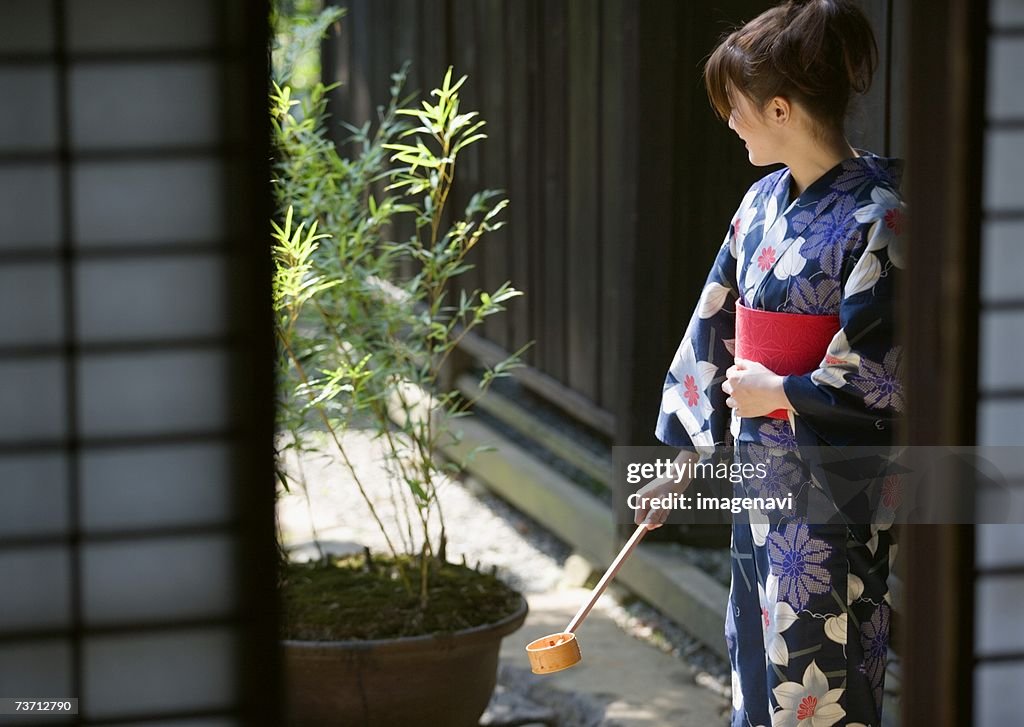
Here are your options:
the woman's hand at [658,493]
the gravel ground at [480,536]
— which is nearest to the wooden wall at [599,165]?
the gravel ground at [480,536]

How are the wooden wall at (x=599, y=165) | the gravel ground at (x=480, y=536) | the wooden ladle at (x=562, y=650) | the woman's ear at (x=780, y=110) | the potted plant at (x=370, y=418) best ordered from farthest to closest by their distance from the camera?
the gravel ground at (x=480, y=536), the wooden wall at (x=599, y=165), the potted plant at (x=370, y=418), the wooden ladle at (x=562, y=650), the woman's ear at (x=780, y=110)

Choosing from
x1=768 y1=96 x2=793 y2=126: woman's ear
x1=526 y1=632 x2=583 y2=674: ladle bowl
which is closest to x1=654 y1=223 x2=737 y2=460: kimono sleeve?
x1=768 y1=96 x2=793 y2=126: woman's ear

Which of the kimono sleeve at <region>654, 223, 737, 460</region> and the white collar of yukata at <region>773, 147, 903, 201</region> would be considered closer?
the white collar of yukata at <region>773, 147, 903, 201</region>

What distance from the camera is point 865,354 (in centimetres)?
298

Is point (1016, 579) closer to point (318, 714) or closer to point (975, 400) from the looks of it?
point (975, 400)

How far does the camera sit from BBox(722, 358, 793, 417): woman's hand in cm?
309

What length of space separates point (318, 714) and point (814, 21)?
247cm

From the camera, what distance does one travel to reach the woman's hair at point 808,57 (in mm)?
3006

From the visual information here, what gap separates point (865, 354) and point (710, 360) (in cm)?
58

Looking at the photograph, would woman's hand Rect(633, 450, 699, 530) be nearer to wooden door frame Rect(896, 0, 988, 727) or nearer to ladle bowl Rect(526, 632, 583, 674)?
ladle bowl Rect(526, 632, 583, 674)

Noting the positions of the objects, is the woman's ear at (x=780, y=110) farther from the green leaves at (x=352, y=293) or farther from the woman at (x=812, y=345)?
the green leaves at (x=352, y=293)

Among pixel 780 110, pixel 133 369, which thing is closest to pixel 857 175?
pixel 780 110

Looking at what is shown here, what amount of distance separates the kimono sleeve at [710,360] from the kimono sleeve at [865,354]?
43 cm

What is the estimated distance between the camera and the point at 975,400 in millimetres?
2314
